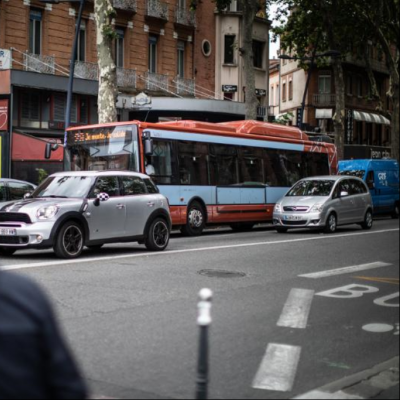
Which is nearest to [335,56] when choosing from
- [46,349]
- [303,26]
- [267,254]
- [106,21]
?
[303,26]

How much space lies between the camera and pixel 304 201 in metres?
22.6

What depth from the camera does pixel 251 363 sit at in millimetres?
6441

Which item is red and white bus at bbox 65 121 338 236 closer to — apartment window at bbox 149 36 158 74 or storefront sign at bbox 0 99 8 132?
storefront sign at bbox 0 99 8 132

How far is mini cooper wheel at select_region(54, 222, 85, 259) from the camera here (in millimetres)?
13578

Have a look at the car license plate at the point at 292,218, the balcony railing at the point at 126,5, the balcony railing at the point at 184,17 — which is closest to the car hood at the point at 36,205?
the car license plate at the point at 292,218

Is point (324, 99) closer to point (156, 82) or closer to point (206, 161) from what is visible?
point (156, 82)

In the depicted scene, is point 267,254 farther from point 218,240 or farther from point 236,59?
point 236,59

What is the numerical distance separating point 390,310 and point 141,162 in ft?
48.2

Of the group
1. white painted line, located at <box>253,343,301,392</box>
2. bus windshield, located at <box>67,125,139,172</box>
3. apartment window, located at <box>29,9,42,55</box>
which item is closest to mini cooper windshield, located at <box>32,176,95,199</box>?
bus windshield, located at <box>67,125,139,172</box>

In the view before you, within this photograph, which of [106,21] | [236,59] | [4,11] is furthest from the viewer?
[236,59]

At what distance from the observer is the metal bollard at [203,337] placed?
Answer: 3.99 metres

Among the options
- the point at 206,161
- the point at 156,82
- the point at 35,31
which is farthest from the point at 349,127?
the point at 206,161

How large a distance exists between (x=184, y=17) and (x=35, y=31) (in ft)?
35.0

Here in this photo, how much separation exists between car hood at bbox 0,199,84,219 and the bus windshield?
635 centimetres
